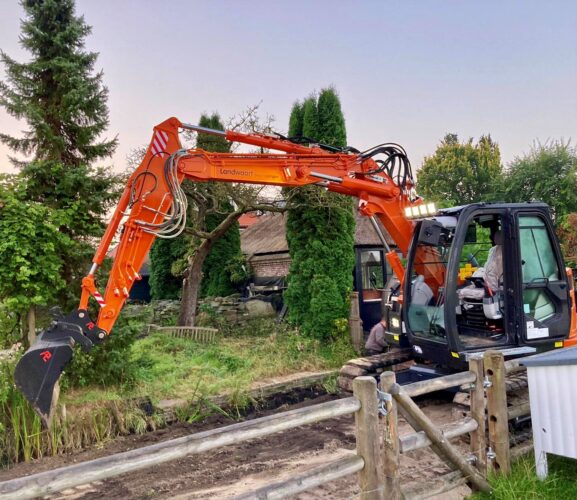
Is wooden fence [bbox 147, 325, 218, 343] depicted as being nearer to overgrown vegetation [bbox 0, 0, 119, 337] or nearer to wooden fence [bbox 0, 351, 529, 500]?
overgrown vegetation [bbox 0, 0, 119, 337]

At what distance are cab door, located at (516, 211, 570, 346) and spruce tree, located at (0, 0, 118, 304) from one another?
5555mm

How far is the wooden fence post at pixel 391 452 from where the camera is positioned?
3100 mm

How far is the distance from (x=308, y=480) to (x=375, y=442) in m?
0.50

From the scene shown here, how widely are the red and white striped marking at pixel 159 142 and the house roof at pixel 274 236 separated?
25.2 ft

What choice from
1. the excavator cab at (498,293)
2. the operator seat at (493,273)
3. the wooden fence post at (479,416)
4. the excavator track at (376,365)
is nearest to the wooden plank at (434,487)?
the wooden fence post at (479,416)

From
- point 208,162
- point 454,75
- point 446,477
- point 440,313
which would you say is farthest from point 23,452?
point 454,75

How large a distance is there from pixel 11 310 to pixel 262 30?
280 inches

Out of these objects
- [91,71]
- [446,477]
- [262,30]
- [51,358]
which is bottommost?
[446,477]

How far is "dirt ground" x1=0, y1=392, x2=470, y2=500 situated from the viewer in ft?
13.9

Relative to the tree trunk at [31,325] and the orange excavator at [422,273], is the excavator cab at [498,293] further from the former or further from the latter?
the tree trunk at [31,325]

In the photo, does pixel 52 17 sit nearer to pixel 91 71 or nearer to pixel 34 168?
pixel 91 71

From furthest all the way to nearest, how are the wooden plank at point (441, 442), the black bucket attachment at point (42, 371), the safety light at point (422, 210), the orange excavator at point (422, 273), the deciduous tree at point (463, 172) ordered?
1. the deciduous tree at point (463, 172)
2. the safety light at point (422, 210)
3. the orange excavator at point (422, 273)
4. the black bucket attachment at point (42, 371)
5. the wooden plank at point (441, 442)

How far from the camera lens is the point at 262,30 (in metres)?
9.70

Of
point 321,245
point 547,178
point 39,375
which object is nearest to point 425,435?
point 39,375
